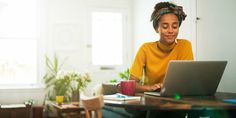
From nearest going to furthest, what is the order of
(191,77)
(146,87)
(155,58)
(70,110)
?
1. (191,77)
2. (146,87)
3. (155,58)
4. (70,110)

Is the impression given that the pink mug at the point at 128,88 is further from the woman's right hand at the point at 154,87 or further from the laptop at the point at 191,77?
the laptop at the point at 191,77

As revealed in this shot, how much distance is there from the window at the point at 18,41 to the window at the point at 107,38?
3.57 feet

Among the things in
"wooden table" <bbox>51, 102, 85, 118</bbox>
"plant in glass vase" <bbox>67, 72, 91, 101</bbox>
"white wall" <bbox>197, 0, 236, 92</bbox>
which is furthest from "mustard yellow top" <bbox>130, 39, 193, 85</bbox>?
"plant in glass vase" <bbox>67, 72, 91, 101</bbox>

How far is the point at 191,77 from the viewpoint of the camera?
71.1 inches

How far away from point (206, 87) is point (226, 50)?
1.86m

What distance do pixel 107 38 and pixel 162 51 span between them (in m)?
4.05

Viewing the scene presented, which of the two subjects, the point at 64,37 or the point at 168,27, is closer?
the point at 168,27

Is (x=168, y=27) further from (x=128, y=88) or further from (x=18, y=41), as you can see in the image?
(x=18, y=41)

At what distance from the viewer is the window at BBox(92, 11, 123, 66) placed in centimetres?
617

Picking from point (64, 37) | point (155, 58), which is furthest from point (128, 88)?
point (64, 37)

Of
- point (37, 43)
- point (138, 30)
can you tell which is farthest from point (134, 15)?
point (37, 43)

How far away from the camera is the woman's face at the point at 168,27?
2229 mm

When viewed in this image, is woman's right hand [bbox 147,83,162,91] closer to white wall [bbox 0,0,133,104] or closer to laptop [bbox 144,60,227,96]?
laptop [bbox 144,60,227,96]

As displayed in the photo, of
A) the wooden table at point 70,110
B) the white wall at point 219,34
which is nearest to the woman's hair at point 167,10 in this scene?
the white wall at point 219,34
